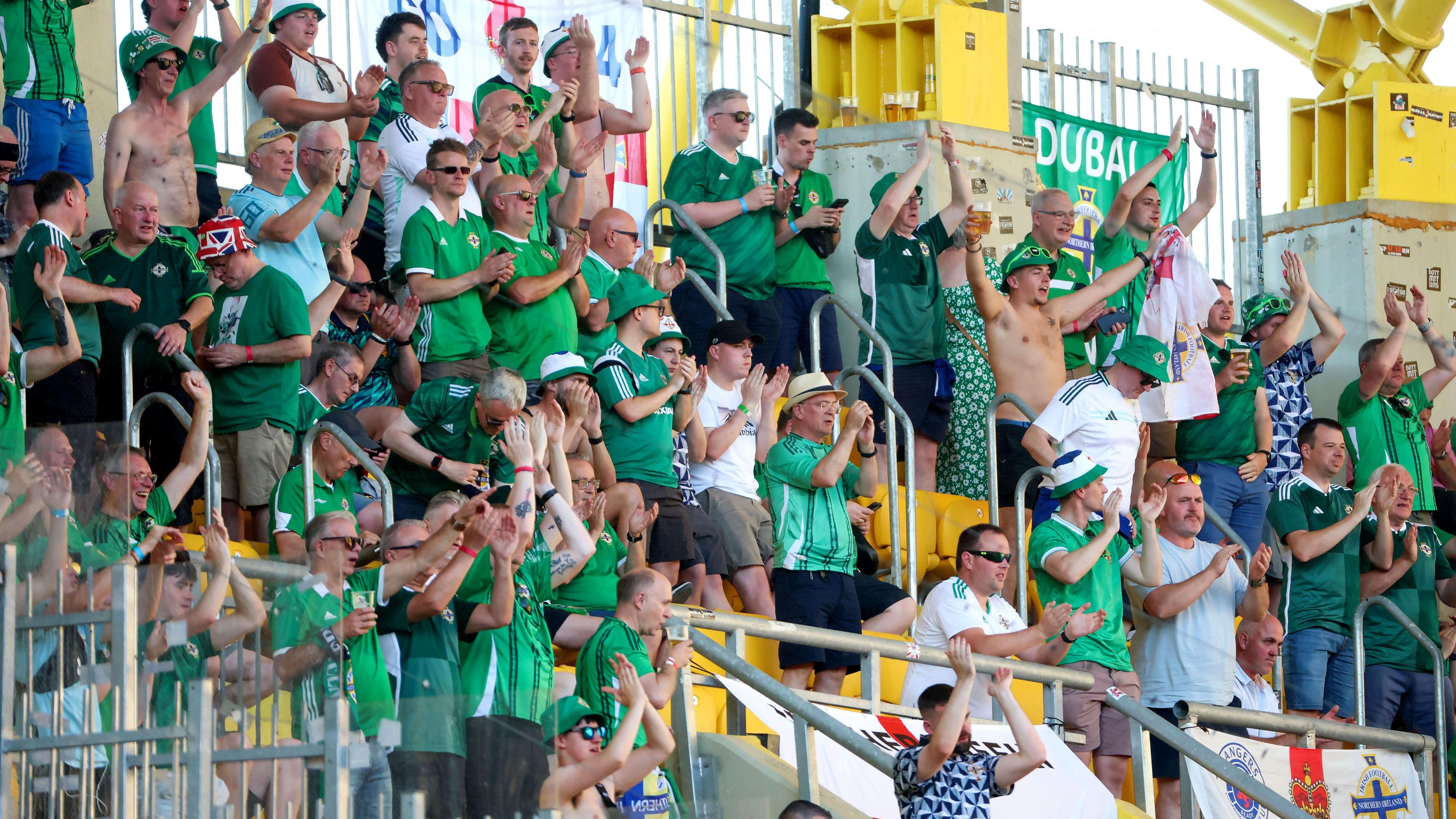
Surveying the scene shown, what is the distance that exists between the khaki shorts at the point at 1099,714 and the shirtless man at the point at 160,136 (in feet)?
14.0

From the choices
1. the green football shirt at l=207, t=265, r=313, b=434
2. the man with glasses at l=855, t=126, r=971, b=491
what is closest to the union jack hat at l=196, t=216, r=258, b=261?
the green football shirt at l=207, t=265, r=313, b=434

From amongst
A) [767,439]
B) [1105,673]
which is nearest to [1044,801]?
[1105,673]

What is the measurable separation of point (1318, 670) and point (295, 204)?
565 cm

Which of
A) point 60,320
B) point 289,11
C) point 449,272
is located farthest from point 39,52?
point 449,272

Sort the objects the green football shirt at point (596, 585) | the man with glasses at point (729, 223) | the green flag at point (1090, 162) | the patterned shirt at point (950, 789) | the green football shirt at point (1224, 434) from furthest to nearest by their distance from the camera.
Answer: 1. the green flag at point (1090, 162)
2. the green football shirt at point (1224, 434)
3. the man with glasses at point (729, 223)
4. the green football shirt at point (596, 585)
5. the patterned shirt at point (950, 789)

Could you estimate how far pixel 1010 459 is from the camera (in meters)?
10.4

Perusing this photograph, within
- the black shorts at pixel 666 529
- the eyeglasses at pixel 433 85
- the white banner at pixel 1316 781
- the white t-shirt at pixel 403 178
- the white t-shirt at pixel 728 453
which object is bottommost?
the white banner at pixel 1316 781

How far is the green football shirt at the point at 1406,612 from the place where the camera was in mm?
10836

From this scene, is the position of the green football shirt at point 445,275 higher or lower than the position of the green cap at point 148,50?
lower

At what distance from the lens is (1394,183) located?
1499cm

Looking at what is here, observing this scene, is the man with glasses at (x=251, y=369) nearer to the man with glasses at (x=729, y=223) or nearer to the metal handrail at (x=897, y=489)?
the metal handrail at (x=897, y=489)

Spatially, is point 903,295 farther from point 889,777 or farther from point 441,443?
point 889,777

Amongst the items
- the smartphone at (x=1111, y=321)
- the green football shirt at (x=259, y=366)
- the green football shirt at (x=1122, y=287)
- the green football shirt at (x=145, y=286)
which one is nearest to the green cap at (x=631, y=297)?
the green football shirt at (x=259, y=366)

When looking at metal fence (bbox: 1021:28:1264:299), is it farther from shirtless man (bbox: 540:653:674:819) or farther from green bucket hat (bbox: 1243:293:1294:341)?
shirtless man (bbox: 540:653:674:819)
